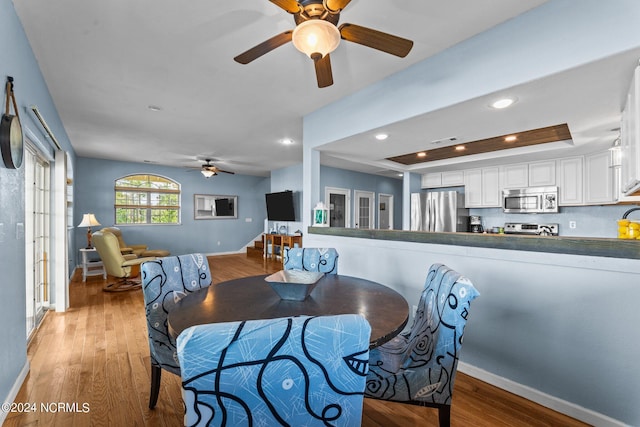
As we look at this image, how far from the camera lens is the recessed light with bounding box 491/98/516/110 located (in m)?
2.19

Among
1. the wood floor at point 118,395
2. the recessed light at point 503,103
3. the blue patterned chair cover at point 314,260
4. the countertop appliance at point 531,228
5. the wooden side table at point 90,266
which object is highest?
the recessed light at point 503,103

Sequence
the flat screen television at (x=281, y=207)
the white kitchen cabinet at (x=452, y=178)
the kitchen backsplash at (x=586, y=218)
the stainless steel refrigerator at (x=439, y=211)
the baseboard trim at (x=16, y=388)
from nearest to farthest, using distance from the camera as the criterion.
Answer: the baseboard trim at (x=16, y=388) < the kitchen backsplash at (x=586, y=218) < the stainless steel refrigerator at (x=439, y=211) < the white kitchen cabinet at (x=452, y=178) < the flat screen television at (x=281, y=207)

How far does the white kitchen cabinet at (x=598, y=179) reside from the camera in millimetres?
3705

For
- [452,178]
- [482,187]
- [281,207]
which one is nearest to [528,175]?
[482,187]

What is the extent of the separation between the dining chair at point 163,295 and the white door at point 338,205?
15.8 feet

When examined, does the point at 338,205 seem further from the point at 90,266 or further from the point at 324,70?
the point at 90,266

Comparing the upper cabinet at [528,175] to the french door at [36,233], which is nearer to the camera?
the french door at [36,233]

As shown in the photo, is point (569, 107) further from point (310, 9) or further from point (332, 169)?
point (332, 169)

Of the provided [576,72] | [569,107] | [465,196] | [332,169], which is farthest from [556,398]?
[332,169]

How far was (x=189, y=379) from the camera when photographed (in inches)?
25.8

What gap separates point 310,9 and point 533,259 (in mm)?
2006

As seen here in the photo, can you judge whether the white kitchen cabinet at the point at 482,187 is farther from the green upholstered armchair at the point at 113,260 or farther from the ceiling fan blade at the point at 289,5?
the green upholstered armchair at the point at 113,260

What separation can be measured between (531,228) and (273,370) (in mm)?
5326

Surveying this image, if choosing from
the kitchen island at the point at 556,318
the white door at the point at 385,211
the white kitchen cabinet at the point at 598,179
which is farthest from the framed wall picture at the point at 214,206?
the white kitchen cabinet at the point at 598,179
